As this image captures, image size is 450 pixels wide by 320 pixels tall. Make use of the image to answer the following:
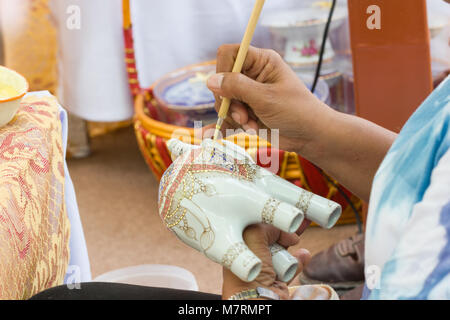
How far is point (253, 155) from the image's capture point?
1.38 m

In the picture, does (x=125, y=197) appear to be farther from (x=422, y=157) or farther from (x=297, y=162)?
(x=422, y=157)

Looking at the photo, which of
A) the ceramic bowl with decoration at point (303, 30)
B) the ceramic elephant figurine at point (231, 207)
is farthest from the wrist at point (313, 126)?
the ceramic bowl with decoration at point (303, 30)

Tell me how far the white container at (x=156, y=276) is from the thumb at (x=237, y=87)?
555 mm

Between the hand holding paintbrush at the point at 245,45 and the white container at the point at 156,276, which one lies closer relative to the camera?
the hand holding paintbrush at the point at 245,45

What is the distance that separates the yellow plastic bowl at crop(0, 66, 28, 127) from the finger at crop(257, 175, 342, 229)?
0.35 meters

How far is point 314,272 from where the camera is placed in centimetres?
129

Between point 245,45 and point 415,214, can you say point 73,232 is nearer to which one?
point 245,45

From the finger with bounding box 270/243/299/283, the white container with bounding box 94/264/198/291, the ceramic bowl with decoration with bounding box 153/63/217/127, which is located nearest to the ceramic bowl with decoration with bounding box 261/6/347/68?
the ceramic bowl with decoration with bounding box 153/63/217/127

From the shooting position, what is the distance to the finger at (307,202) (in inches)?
21.6

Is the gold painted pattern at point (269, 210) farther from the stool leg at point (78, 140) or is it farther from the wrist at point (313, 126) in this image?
the stool leg at point (78, 140)

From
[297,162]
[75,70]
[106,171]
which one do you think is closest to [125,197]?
[106,171]

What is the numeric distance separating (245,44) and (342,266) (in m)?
0.79

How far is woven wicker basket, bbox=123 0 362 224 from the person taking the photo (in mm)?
1387
